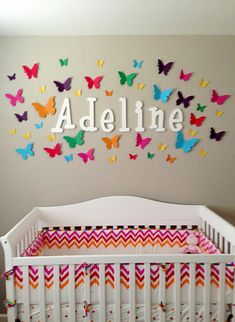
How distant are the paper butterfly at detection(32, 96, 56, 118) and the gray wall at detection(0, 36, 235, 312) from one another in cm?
4

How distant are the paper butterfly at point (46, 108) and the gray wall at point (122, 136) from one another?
0.04 meters

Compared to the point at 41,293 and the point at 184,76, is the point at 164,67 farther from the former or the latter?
the point at 41,293

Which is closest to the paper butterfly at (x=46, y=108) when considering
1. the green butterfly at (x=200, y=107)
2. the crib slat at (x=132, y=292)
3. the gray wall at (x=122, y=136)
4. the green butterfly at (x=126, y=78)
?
the gray wall at (x=122, y=136)

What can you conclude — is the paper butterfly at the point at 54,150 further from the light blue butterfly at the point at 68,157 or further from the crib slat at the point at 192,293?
the crib slat at the point at 192,293

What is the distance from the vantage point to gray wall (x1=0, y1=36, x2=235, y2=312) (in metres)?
2.57

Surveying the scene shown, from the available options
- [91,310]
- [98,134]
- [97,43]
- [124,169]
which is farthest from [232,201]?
[97,43]

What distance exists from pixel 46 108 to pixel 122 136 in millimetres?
582

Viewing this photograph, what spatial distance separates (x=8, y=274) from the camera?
6.08 ft

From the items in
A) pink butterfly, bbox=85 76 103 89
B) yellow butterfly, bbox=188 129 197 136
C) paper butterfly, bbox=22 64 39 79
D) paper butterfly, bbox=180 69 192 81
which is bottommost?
yellow butterfly, bbox=188 129 197 136

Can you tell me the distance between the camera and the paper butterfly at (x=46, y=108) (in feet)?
8.47

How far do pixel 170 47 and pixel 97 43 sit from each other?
0.52 metres

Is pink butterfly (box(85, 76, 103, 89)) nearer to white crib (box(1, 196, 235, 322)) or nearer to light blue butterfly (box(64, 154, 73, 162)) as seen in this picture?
light blue butterfly (box(64, 154, 73, 162))

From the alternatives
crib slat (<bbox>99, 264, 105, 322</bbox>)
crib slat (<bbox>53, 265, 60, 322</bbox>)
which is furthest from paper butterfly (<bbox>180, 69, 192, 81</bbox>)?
crib slat (<bbox>53, 265, 60, 322</bbox>)

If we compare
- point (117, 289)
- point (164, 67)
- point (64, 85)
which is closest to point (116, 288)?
point (117, 289)
